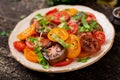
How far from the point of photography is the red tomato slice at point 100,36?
237cm

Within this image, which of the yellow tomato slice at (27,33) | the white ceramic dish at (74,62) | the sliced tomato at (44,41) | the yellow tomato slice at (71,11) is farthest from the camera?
the yellow tomato slice at (71,11)

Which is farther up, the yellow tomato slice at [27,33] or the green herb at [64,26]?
the green herb at [64,26]

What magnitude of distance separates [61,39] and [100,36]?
0.31 metres

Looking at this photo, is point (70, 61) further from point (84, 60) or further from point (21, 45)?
point (21, 45)

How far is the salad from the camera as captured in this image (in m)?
2.23

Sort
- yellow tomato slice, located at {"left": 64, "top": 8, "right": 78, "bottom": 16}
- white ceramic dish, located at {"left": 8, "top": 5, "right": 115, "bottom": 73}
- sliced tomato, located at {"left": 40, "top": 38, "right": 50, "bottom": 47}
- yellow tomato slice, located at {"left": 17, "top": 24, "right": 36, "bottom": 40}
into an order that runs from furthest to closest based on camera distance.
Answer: yellow tomato slice, located at {"left": 64, "top": 8, "right": 78, "bottom": 16}
yellow tomato slice, located at {"left": 17, "top": 24, "right": 36, "bottom": 40}
sliced tomato, located at {"left": 40, "top": 38, "right": 50, "bottom": 47}
white ceramic dish, located at {"left": 8, "top": 5, "right": 115, "bottom": 73}

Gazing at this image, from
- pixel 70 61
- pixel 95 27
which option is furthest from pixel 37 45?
pixel 95 27

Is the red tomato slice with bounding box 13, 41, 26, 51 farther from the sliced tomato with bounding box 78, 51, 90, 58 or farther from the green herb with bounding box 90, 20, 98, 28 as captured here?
the green herb with bounding box 90, 20, 98, 28

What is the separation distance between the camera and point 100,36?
238 cm

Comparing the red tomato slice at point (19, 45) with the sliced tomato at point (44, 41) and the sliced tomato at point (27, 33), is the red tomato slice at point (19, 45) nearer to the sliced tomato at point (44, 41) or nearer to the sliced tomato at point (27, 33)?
the sliced tomato at point (27, 33)

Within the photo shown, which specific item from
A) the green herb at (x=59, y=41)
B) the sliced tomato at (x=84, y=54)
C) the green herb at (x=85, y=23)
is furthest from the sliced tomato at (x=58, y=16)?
the sliced tomato at (x=84, y=54)

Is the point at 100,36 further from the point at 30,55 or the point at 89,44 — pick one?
the point at 30,55

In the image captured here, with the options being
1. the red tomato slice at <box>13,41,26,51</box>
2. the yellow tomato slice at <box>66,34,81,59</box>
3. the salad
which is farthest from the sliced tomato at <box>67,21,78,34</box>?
the red tomato slice at <box>13,41,26,51</box>

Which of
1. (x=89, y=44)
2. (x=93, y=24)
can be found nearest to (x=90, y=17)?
(x=93, y=24)
